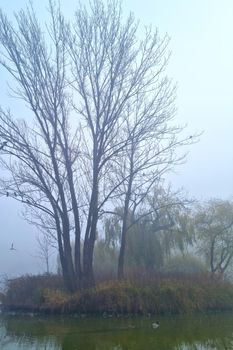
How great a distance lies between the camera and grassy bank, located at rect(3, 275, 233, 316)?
11609mm

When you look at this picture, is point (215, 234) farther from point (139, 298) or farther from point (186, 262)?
point (139, 298)

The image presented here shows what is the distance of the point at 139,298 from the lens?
11.7 metres

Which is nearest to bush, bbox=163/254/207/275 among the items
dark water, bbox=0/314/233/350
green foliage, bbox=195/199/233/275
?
green foliage, bbox=195/199/233/275

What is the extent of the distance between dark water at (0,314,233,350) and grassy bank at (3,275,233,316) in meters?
0.66

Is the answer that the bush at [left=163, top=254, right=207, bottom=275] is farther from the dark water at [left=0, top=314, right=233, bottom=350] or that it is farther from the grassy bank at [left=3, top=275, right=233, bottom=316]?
the dark water at [left=0, top=314, right=233, bottom=350]

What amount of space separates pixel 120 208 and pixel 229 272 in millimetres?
10283

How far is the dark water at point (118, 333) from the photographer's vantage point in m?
7.35

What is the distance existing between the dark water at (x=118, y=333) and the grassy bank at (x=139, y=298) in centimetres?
66

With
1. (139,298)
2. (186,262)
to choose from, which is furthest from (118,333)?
(186,262)

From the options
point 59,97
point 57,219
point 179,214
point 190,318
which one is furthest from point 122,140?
point 179,214

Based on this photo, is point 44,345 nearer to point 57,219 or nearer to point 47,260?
point 57,219

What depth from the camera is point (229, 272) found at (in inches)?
1067

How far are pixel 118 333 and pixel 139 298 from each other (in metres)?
3.18

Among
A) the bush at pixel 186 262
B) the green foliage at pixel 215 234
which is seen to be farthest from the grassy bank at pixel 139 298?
the green foliage at pixel 215 234
